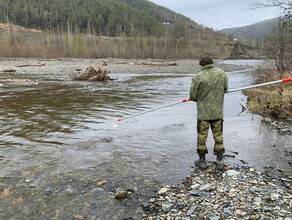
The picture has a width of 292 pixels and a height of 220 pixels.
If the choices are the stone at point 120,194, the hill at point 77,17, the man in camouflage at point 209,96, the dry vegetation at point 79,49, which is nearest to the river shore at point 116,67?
the dry vegetation at point 79,49

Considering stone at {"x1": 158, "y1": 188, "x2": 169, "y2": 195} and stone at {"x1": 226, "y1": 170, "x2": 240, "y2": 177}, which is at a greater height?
stone at {"x1": 226, "y1": 170, "x2": 240, "y2": 177}

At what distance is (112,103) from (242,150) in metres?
8.36

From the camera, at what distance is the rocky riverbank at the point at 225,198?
12.5ft

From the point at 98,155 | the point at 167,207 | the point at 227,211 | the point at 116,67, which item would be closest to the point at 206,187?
the point at 227,211

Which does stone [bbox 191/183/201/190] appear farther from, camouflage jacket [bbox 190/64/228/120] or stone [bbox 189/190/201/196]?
camouflage jacket [bbox 190/64/228/120]

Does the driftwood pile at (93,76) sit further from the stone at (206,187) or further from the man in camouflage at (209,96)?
the stone at (206,187)

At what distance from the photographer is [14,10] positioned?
119625 mm

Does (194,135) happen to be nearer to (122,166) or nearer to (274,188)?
(122,166)

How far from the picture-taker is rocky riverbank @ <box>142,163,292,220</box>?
381cm

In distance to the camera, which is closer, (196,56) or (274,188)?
(274,188)

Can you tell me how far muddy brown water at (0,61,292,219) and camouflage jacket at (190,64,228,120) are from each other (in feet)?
4.19

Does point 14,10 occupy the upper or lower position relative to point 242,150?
upper

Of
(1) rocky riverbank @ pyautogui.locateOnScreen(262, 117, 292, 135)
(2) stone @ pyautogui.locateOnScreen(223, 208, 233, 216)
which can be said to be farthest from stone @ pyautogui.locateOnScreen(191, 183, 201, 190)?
(1) rocky riverbank @ pyautogui.locateOnScreen(262, 117, 292, 135)

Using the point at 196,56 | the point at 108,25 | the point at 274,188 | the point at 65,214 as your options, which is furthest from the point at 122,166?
the point at 108,25
